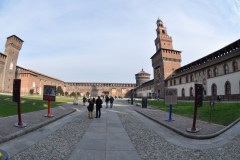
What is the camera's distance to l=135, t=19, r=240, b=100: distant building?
33.5 metres

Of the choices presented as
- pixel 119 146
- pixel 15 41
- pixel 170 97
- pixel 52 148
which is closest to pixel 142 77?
pixel 15 41

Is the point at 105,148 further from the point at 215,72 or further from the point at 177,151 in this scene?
the point at 215,72

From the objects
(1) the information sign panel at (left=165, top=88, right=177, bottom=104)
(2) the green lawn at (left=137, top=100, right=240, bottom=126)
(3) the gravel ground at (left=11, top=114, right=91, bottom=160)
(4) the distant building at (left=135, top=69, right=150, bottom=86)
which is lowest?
(3) the gravel ground at (left=11, top=114, right=91, bottom=160)

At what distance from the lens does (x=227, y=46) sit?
1548 inches

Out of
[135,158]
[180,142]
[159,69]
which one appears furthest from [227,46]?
[135,158]

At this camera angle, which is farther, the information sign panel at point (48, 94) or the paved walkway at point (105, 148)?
the information sign panel at point (48, 94)

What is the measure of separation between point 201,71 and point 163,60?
21260 mm

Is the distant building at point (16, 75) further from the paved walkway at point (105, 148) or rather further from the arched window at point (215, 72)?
the paved walkway at point (105, 148)

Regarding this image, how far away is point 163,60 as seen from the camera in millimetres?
64500

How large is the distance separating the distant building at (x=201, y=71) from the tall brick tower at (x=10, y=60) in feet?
154

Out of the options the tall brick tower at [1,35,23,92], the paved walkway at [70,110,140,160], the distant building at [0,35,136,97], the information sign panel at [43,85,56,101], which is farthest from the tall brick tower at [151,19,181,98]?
the paved walkway at [70,110,140,160]

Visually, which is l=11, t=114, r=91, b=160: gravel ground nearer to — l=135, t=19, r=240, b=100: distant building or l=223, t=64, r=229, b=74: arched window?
l=135, t=19, r=240, b=100: distant building

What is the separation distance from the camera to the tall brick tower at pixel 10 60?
6106 cm

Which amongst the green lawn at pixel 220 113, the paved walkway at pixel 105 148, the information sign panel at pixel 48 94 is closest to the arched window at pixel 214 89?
the green lawn at pixel 220 113
